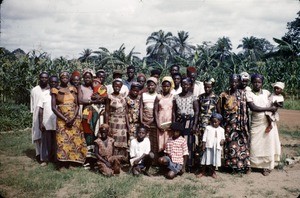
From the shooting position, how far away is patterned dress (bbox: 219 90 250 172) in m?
5.31

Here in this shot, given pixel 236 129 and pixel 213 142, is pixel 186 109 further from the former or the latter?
pixel 236 129

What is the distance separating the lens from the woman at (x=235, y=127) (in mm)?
5309

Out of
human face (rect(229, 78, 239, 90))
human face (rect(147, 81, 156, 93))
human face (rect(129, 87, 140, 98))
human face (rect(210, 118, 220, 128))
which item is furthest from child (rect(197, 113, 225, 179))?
human face (rect(129, 87, 140, 98))

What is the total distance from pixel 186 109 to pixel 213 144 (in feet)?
2.59

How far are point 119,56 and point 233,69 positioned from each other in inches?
301

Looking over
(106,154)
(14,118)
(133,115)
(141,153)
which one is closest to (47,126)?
(106,154)

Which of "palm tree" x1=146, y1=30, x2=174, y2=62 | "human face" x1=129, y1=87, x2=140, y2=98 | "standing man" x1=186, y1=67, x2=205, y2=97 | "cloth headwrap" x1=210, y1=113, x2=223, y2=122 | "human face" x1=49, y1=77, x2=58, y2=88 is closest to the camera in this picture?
"cloth headwrap" x1=210, y1=113, x2=223, y2=122

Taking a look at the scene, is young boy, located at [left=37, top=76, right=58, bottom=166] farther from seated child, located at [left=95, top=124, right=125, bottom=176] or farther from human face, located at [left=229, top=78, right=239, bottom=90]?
human face, located at [left=229, top=78, right=239, bottom=90]

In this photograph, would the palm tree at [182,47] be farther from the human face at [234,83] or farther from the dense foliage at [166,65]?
the human face at [234,83]

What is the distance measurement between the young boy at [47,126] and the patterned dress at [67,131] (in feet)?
1.50

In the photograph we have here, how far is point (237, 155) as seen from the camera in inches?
212

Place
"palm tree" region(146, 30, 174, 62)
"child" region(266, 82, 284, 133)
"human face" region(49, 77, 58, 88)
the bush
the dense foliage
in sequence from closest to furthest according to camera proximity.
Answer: "child" region(266, 82, 284, 133) → "human face" region(49, 77, 58, 88) → the bush → the dense foliage → "palm tree" region(146, 30, 174, 62)

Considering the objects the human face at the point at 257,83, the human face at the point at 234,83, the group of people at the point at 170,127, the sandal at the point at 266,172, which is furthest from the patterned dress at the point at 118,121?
the sandal at the point at 266,172

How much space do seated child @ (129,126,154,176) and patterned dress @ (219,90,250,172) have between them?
1479 mm
